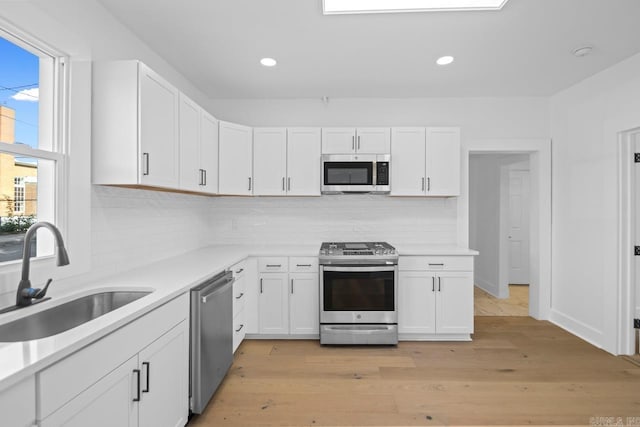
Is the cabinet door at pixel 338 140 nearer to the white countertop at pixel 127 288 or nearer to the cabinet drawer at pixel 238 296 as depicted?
the white countertop at pixel 127 288

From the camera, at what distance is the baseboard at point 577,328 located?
3.15 metres

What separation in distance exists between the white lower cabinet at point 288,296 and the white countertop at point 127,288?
4.9 inches

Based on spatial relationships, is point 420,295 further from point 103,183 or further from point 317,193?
point 103,183

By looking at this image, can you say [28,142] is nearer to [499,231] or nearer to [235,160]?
[235,160]

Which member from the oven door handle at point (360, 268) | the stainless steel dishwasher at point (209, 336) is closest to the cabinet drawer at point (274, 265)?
the oven door handle at point (360, 268)

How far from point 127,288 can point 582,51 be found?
152 inches

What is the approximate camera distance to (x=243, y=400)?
2.27m

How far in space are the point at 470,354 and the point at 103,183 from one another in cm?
330

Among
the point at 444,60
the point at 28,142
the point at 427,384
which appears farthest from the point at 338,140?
the point at 28,142

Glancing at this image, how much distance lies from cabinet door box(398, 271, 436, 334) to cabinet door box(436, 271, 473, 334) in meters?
0.06

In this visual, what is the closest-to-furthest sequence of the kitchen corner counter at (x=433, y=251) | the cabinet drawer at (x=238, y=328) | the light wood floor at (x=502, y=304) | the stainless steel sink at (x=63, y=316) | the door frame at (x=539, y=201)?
the stainless steel sink at (x=63, y=316) → the cabinet drawer at (x=238, y=328) → the kitchen corner counter at (x=433, y=251) → the door frame at (x=539, y=201) → the light wood floor at (x=502, y=304)

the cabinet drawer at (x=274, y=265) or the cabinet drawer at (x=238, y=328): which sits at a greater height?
the cabinet drawer at (x=274, y=265)

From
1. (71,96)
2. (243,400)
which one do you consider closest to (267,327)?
(243,400)

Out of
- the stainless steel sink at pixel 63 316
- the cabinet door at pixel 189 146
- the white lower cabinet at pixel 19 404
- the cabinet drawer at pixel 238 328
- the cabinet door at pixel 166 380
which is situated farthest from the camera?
the cabinet drawer at pixel 238 328
